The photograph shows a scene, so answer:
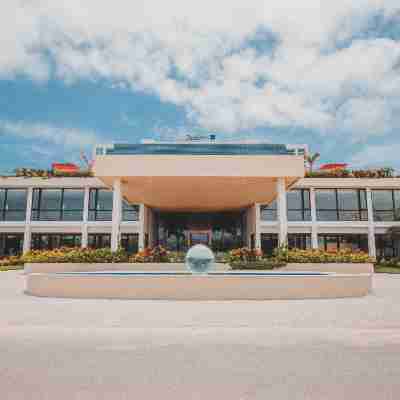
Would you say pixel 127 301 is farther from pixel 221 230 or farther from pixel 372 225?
pixel 372 225

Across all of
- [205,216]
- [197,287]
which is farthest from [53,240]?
[197,287]

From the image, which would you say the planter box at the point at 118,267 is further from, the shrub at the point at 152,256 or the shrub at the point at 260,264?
the shrub at the point at 260,264

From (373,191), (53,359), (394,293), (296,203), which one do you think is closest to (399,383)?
(53,359)

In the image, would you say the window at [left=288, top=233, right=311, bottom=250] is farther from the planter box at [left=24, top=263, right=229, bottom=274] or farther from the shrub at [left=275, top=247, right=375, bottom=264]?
the planter box at [left=24, top=263, right=229, bottom=274]

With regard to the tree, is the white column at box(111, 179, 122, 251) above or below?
below

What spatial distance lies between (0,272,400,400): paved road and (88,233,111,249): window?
23.7m

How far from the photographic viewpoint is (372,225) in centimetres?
3116

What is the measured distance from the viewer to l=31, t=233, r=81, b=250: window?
105 feet

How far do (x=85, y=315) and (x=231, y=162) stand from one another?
11.0 meters

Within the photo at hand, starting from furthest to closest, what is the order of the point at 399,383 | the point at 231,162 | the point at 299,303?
1. the point at 231,162
2. the point at 299,303
3. the point at 399,383

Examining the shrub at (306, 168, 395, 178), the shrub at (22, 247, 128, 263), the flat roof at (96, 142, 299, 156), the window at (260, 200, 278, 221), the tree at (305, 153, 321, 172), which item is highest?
the tree at (305, 153, 321, 172)

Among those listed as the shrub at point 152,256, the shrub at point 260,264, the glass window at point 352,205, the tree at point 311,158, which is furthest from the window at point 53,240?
the tree at point 311,158

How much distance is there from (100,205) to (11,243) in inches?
339

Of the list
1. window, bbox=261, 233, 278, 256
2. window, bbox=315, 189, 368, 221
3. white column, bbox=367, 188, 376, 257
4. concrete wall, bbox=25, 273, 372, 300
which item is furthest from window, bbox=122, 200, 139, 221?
concrete wall, bbox=25, 273, 372, 300
